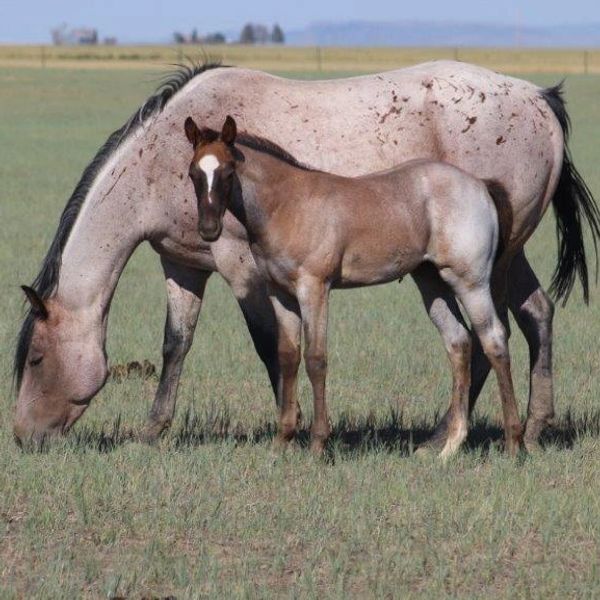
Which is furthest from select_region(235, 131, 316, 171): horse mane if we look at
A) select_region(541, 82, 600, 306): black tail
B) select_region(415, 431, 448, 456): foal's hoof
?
select_region(541, 82, 600, 306): black tail

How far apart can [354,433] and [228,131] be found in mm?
2433

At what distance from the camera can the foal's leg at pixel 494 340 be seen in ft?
23.3

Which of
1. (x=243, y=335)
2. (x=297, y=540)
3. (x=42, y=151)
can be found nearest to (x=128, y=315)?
(x=243, y=335)

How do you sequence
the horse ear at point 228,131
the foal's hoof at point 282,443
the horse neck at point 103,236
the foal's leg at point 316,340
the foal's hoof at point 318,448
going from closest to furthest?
the horse ear at point 228,131, the foal's leg at point 316,340, the foal's hoof at point 318,448, the foal's hoof at point 282,443, the horse neck at point 103,236

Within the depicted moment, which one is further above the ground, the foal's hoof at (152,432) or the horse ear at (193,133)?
the horse ear at (193,133)

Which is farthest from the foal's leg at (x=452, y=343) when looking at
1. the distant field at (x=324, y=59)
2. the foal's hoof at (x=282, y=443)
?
the distant field at (x=324, y=59)

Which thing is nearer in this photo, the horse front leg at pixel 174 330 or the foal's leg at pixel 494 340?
the foal's leg at pixel 494 340

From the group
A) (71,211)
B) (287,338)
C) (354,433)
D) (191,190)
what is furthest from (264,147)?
(354,433)

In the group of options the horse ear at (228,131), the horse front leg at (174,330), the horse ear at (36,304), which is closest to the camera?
the horse ear at (228,131)

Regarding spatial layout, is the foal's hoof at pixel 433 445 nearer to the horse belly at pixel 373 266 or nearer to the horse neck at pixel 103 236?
the horse belly at pixel 373 266

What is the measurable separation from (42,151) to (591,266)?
18.9 metres

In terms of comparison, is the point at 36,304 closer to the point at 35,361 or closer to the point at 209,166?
the point at 35,361

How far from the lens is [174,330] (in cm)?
806

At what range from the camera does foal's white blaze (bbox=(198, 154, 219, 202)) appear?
6.13 m
